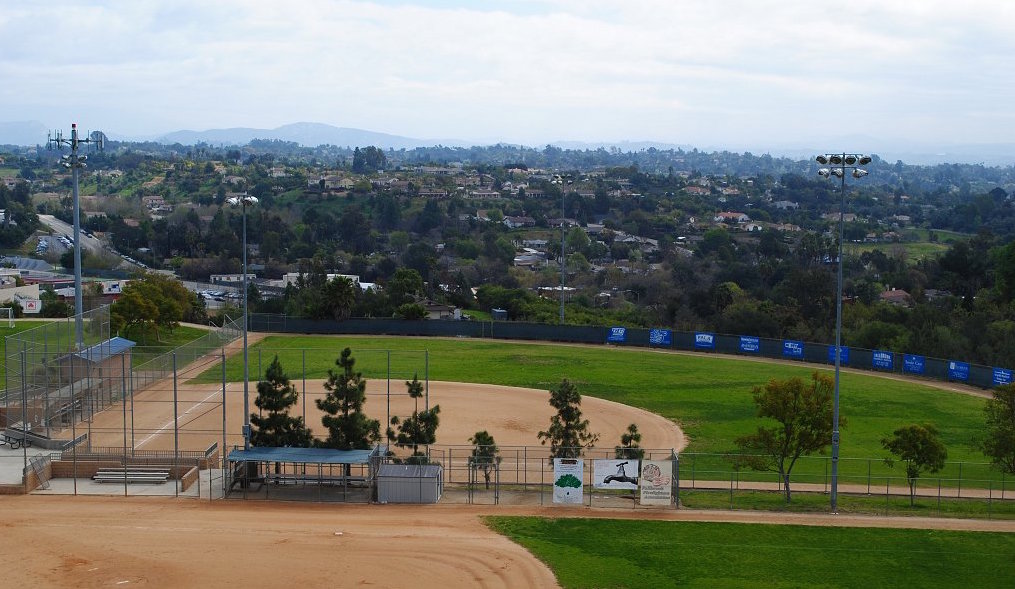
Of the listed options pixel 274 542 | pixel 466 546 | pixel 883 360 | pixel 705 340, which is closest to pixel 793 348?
pixel 883 360

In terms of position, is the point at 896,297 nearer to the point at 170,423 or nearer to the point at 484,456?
the point at 484,456

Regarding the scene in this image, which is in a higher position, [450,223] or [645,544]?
[450,223]

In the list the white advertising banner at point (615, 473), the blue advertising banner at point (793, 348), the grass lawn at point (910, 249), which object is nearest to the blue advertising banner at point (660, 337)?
the blue advertising banner at point (793, 348)

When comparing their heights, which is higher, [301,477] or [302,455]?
[302,455]

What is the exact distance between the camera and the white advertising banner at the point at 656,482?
30.6 metres

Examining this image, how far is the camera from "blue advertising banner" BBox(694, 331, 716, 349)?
64.2m

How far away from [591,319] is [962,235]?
97.8m

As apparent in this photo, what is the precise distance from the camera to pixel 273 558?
2597 centimetres

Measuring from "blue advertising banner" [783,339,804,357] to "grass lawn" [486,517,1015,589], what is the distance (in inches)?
1287

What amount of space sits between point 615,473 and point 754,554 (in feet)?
19.1

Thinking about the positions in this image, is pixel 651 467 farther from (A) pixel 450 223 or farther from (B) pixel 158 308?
(A) pixel 450 223

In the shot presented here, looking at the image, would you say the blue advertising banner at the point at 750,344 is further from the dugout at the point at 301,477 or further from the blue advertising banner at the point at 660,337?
the dugout at the point at 301,477

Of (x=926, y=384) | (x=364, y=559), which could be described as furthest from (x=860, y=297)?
(x=364, y=559)

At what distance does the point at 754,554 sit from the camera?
1043 inches
